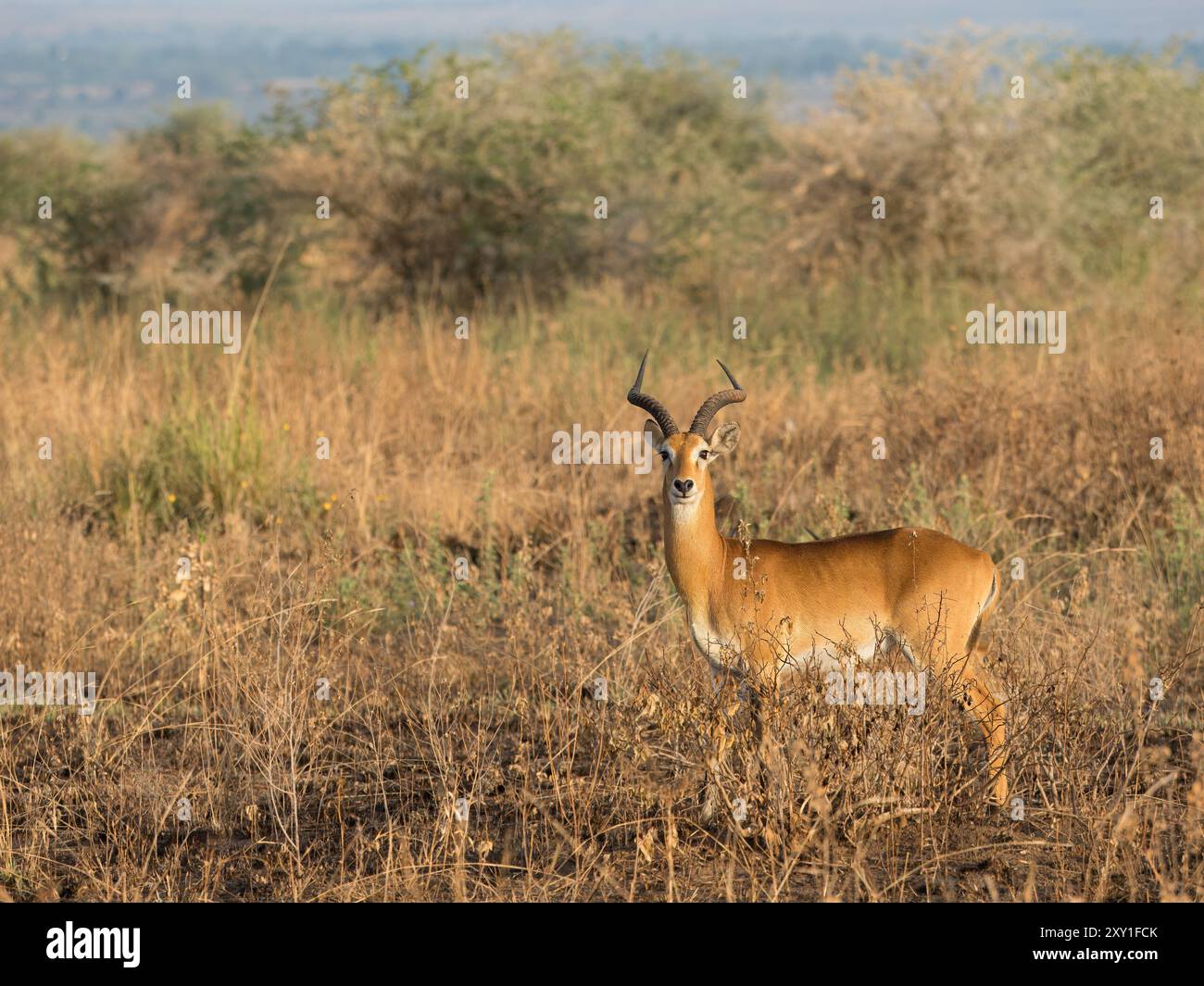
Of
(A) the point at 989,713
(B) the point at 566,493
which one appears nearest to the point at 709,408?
(A) the point at 989,713

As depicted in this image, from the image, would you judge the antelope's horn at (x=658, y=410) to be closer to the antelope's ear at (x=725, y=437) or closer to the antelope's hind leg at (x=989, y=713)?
the antelope's ear at (x=725, y=437)

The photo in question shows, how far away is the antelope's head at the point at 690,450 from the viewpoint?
488 cm

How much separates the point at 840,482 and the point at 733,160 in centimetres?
1512

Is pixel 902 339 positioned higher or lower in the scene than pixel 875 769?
higher

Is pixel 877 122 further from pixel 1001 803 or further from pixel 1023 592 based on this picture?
pixel 1001 803

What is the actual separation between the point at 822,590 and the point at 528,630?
175cm

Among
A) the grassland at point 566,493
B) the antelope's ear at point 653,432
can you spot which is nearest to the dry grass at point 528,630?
the grassland at point 566,493

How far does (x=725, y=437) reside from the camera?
521 centimetres

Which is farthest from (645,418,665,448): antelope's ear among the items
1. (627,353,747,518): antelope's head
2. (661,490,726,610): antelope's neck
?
(661,490,726,610): antelope's neck

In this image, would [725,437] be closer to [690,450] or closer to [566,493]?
[690,450]

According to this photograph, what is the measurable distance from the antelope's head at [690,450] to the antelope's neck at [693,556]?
0.03m

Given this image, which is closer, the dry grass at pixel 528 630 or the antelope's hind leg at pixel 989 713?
the dry grass at pixel 528 630

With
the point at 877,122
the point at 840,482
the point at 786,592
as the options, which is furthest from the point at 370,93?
the point at 786,592

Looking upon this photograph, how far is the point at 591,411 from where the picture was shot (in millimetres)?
9836
